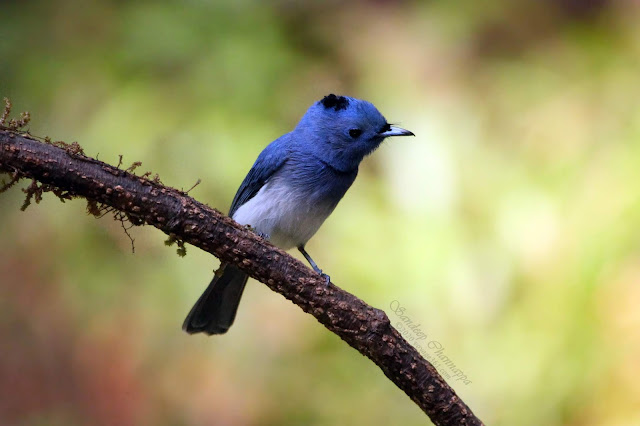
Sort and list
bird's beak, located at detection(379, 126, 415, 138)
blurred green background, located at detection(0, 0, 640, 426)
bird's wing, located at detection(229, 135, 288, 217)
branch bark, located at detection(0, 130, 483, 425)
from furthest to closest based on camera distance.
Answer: blurred green background, located at detection(0, 0, 640, 426)
bird's wing, located at detection(229, 135, 288, 217)
bird's beak, located at detection(379, 126, 415, 138)
branch bark, located at detection(0, 130, 483, 425)

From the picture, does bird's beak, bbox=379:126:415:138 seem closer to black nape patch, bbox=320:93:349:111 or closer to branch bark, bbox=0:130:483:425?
black nape patch, bbox=320:93:349:111

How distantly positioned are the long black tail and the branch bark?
2.76 ft

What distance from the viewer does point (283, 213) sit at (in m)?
2.86

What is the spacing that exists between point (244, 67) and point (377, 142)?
129cm

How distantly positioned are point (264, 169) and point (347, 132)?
0.36m

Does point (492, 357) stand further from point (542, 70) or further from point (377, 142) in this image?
point (542, 70)

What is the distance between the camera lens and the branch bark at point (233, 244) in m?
1.86

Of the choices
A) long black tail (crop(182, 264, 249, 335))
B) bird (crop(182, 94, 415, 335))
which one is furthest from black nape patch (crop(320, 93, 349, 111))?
long black tail (crop(182, 264, 249, 335))

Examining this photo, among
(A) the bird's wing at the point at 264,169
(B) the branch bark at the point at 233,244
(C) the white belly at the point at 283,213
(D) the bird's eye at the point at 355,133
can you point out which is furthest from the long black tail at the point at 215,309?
(B) the branch bark at the point at 233,244

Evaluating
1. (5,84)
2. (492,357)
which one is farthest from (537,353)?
(5,84)

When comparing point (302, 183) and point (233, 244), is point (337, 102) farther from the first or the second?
point (233, 244)

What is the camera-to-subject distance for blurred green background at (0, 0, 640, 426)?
139 inches

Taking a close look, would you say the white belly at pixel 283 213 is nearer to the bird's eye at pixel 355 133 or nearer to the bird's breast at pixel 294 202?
the bird's breast at pixel 294 202

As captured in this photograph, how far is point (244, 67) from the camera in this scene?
156 inches
